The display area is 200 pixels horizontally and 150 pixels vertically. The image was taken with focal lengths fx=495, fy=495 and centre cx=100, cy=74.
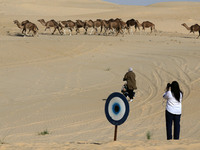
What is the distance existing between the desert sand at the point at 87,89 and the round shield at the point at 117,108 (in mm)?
469

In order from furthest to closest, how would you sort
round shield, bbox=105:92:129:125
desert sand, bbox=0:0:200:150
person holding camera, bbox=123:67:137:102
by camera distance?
person holding camera, bbox=123:67:137:102 → desert sand, bbox=0:0:200:150 → round shield, bbox=105:92:129:125

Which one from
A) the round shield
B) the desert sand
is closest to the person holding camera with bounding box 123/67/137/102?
the desert sand

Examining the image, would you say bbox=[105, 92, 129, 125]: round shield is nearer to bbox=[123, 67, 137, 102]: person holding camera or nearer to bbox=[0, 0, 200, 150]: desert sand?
bbox=[0, 0, 200, 150]: desert sand

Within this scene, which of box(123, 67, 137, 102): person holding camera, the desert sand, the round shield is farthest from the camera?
box(123, 67, 137, 102): person holding camera

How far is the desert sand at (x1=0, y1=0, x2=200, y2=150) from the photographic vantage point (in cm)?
1068

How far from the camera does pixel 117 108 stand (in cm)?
793

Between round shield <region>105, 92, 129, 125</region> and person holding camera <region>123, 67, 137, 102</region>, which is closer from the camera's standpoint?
round shield <region>105, 92, 129, 125</region>

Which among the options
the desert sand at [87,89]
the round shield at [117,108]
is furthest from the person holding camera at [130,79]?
the round shield at [117,108]

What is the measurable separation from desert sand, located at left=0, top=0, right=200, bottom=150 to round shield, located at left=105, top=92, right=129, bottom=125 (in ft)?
1.54

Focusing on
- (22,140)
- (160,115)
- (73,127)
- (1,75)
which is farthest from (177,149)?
(1,75)

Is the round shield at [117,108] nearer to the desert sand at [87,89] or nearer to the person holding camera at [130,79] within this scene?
the desert sand at [87,89]

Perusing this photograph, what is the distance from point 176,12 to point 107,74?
53.5 metres

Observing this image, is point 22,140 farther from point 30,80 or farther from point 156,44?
point 156,44

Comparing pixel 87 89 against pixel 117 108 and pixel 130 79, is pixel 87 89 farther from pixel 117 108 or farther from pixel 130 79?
pixel 117 108
